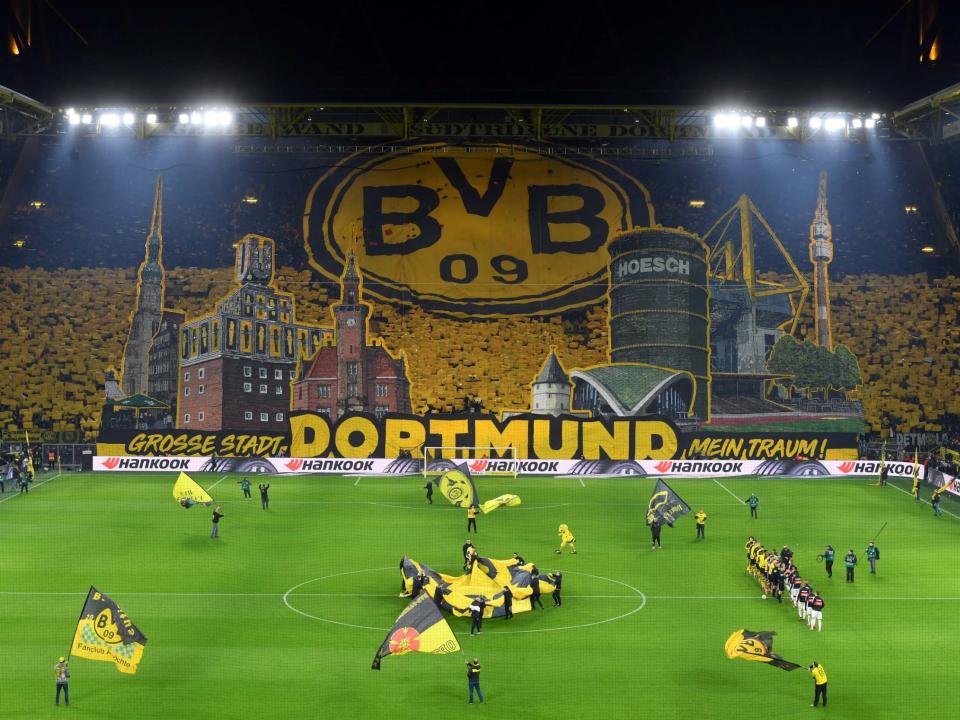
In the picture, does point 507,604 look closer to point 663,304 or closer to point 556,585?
point 556,585

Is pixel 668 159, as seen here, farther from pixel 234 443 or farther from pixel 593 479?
pixel 234 443

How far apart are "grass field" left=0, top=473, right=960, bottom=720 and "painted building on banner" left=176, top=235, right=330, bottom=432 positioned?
13.3m

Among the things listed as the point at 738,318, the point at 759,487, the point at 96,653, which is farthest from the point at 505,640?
the point at 738,318

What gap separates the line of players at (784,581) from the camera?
3659cm

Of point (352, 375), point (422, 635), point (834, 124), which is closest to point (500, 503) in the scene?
point (352, 375)

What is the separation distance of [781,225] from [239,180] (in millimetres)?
35898

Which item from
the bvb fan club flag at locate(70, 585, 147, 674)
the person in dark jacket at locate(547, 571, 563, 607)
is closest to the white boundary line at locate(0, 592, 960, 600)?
the person in dark jacket at locate(547, 571, 563, 607)

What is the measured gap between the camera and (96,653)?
29.9 m

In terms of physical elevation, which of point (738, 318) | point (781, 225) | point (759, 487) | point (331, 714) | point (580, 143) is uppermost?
point (580, 143)

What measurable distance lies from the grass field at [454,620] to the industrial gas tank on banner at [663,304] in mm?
15684

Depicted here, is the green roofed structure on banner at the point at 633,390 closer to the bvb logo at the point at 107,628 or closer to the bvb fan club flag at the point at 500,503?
the bvb fan club flag at the point at 500,503

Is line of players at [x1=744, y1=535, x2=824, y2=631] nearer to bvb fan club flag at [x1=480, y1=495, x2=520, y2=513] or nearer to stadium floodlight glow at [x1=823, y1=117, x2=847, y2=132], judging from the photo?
bvb fan club flag at [x1=480, y1=495, x2=520, y2=513]

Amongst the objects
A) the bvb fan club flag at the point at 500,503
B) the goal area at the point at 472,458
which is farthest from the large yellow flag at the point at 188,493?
the goal area at the point at 472,458

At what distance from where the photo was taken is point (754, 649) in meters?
31.0
